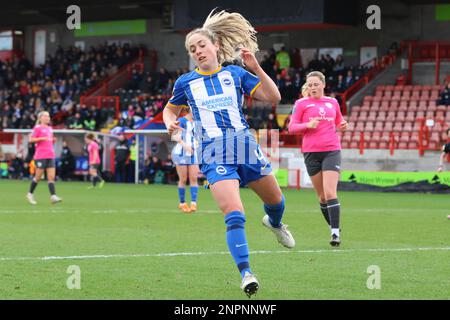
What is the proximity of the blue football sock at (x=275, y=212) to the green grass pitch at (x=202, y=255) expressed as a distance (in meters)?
0.50

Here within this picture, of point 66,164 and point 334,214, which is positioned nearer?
point 334,214

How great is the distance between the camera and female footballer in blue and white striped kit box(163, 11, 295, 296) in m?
8.38

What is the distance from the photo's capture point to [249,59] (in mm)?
8250

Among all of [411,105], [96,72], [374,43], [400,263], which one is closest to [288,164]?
[411,105]

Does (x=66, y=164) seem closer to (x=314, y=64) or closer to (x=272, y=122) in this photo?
(x=272, y=122)

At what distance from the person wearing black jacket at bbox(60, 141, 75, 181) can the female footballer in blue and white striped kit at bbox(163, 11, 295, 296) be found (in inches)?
1250

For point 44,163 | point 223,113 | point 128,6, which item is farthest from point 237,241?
point 128,6

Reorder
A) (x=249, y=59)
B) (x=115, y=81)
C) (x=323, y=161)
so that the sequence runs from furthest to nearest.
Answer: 1. (x=115, y=81)
2. (x=323, y=161)
3. (x=249, y=59)

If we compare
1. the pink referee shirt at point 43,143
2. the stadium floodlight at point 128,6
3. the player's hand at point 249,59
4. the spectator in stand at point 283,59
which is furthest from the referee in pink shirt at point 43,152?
the stadium floodlight at point 128,6

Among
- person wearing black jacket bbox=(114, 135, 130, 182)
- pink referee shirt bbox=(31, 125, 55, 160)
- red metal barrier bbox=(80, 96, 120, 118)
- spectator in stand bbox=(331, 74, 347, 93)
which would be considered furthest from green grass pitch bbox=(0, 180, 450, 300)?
red metal barrier bbox=(80, 96, 120, 118)

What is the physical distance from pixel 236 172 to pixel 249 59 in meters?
0.99

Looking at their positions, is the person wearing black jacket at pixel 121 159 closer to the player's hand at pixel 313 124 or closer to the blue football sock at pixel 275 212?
the player's hand at pixel 313 124

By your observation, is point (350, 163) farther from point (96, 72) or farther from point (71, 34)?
point (71, 34)

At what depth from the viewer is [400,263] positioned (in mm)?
10141
